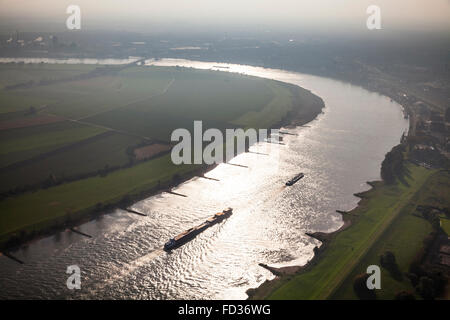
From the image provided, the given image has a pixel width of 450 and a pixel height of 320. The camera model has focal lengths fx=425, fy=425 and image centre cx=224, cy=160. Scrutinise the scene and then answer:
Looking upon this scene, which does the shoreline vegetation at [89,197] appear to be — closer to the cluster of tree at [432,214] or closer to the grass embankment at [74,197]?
the grass embankment at [74,197]

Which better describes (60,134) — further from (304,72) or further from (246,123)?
(304,72)

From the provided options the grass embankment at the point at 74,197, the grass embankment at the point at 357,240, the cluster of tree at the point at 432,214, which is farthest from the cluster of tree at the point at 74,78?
the cluster of tree at the point at 432,214

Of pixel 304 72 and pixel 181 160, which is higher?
pixel 304 72

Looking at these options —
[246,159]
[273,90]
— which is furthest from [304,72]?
[246,159]

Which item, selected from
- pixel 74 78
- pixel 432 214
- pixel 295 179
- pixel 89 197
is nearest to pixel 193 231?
pixel 89 197

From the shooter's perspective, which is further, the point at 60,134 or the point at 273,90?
the point at 273,90

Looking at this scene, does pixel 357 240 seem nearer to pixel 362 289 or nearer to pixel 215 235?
pixel 362 289
